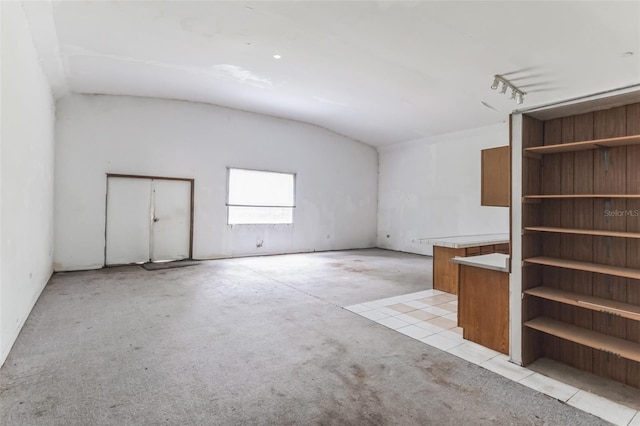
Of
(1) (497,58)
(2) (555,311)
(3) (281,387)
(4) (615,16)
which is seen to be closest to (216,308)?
(3) (281,387)

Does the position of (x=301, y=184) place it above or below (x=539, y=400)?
above

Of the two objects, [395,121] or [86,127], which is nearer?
[86,127]

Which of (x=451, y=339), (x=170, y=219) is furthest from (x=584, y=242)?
(x=170, y=219)

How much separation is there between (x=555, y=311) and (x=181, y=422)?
288 cm

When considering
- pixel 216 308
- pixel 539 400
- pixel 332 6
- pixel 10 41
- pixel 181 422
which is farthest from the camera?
pixel 216 308

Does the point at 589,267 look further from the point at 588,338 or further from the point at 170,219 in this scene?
the point at 170,219

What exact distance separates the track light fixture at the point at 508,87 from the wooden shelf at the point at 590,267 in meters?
3.38

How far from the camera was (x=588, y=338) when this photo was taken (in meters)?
2.34

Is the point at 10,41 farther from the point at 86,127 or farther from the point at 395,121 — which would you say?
the point at 395,121

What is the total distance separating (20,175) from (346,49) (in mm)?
4041

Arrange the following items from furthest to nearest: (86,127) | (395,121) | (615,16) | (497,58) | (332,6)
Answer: (395,121)
(86,127)
(497,58)
(332,6)
(615,16)

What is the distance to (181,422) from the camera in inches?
73.2

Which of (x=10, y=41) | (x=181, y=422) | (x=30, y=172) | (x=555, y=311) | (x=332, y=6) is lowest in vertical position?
(x=181, y=422)

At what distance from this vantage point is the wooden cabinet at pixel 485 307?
2805 millimetres
